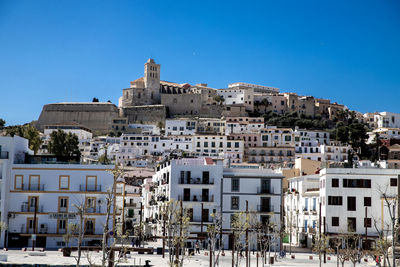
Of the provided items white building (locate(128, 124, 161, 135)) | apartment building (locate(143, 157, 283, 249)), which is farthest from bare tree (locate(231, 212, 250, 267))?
white building (locate(128, 124, 161, 135))

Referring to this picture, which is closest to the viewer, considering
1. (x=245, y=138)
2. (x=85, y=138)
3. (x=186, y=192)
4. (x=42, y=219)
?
(x=42, y=219)

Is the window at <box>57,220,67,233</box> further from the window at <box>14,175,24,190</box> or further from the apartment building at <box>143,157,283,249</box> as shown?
the apartment building at <box>143,157,283,249</box>

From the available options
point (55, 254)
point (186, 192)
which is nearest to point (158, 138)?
point (186, 192)

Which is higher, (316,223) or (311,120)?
(311,120)

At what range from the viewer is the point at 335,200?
59.3 m

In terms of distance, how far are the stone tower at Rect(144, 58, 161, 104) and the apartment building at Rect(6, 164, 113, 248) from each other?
400 feet

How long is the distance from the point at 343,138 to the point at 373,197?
276ft

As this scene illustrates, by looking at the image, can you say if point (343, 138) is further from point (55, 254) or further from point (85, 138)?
point (55, 254)

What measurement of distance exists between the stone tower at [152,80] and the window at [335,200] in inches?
4822

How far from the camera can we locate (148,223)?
75688mm

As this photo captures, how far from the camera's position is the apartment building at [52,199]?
183 feet

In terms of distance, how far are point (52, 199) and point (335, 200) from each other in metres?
26.5

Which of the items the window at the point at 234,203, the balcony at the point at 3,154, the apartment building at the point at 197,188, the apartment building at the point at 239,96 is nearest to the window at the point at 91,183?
the balcony at the point at 3,154

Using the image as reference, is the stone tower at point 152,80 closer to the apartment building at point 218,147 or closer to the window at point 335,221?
the apartment building at point 218,147
